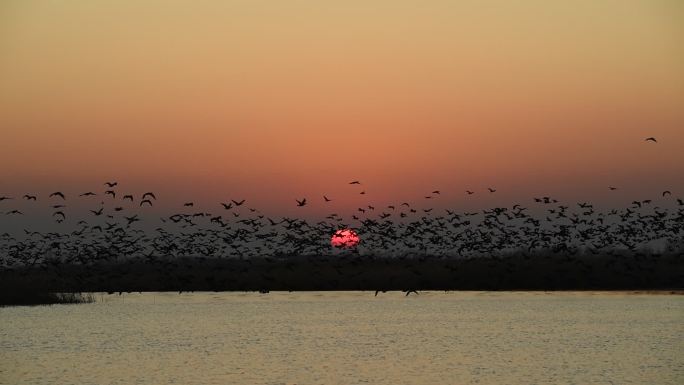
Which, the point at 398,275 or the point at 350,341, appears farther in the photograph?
the point at 398,275

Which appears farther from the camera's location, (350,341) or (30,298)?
Result: (30,298)

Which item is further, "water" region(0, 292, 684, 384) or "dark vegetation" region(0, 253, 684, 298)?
"dark vegetation" region(0, 253, 684, 298)

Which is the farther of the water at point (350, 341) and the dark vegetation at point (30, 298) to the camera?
the dark vegetation at point (30, 298)

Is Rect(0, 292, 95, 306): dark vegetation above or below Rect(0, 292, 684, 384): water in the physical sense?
above

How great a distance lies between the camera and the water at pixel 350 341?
36.3 metres

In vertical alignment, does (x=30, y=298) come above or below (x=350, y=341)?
above

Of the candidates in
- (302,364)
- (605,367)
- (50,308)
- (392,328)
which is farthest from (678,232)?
(50,308)

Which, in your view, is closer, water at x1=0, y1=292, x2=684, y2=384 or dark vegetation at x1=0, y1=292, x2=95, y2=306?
water at x1=0, y1=292, x2=684, y2=384

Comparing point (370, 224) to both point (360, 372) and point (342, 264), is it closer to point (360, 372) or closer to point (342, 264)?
point (360, 372)

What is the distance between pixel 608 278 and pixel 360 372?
43.4m

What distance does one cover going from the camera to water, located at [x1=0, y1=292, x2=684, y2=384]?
36.3 metres

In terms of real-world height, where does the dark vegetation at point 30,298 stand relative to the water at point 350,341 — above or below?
above

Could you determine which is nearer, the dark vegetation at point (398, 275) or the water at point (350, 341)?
the water at point (350, 341)

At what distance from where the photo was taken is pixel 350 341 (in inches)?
1896
